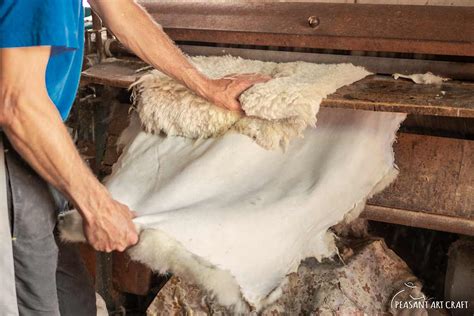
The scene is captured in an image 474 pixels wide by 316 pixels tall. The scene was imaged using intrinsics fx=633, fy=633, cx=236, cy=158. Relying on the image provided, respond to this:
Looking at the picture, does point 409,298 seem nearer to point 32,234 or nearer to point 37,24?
point 32,234

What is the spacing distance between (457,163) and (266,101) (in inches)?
23.8

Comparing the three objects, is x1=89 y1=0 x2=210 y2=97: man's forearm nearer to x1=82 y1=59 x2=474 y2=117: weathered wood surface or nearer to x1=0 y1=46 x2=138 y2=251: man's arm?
x1=82 y1=59 x2=474 y2=117: weathered wood surface

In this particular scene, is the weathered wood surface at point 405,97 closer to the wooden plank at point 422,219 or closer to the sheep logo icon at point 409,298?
the wooden plank at point 422,219

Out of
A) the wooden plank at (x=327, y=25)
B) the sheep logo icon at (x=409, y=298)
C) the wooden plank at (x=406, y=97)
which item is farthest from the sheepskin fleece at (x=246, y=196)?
the sheep logo icon at (x=409, y=298)

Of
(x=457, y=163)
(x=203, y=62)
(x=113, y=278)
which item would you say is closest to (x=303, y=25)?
(x=203, y=62)

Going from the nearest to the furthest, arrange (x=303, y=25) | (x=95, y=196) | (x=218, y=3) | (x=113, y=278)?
(x=95, y=196) < (x=303, y=25) < (x=218, y=3) < (x=113, y=278)

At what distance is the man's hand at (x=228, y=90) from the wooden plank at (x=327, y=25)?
29 centimetres

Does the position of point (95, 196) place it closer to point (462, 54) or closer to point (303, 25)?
point (303, 25)

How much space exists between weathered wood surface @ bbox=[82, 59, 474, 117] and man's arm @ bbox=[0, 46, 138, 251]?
0.58 meters

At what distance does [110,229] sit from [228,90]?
51 centimetres

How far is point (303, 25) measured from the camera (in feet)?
6.23

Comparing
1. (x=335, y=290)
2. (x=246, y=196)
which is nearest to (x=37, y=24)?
(x=246, y=196)

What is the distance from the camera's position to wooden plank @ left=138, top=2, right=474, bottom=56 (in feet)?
5.63

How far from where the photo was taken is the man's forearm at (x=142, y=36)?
1738 mm
